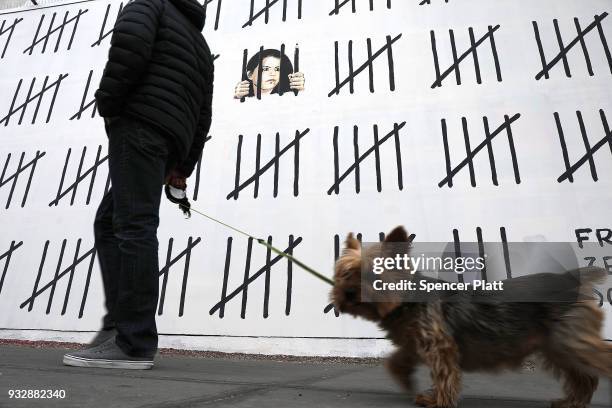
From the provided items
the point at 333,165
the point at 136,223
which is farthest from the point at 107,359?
the point at 333,165

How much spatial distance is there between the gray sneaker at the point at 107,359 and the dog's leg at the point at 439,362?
2.78 feet

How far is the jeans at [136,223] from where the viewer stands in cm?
140

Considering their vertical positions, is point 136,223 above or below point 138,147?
below

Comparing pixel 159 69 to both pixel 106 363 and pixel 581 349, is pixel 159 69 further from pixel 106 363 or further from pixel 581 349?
pixel 581 349

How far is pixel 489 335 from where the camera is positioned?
0.95 meters

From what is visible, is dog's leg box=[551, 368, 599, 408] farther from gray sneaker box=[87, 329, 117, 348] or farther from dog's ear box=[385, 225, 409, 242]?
gray sneaker box=[87, 329, 117, 348]

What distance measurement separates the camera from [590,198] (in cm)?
237

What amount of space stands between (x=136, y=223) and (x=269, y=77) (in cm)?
195

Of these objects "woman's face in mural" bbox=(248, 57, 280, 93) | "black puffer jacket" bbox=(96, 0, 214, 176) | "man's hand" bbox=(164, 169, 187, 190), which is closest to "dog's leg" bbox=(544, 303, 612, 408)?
"black puffer jacket" bbox=(96, 0, 214, 176)

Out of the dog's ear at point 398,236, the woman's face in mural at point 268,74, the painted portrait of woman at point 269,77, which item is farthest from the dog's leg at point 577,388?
the woman's face in mural at point 268,74

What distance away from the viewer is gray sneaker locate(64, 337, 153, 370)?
1.36 meters

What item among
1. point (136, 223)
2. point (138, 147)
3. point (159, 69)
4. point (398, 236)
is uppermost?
point (159, 69)

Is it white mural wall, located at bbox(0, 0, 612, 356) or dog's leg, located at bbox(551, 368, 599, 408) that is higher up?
white mural wall, located at bbox(0, 0, 612, 356)

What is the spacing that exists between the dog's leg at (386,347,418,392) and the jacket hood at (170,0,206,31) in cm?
136
